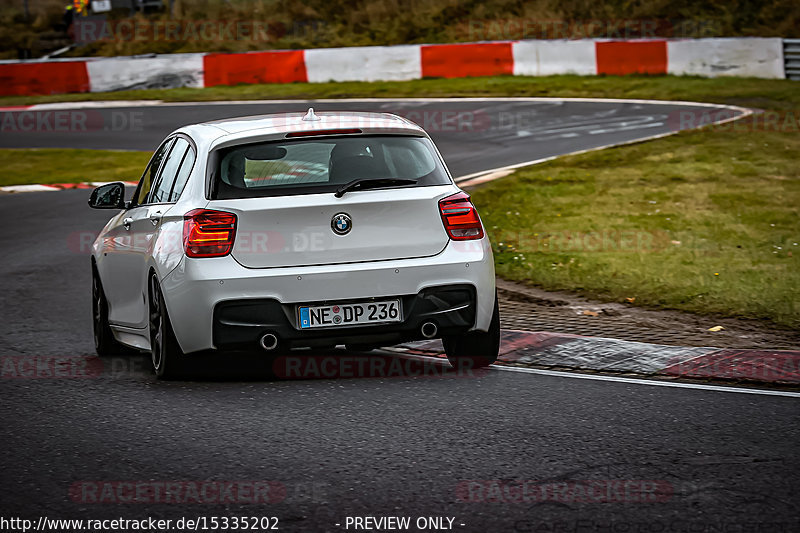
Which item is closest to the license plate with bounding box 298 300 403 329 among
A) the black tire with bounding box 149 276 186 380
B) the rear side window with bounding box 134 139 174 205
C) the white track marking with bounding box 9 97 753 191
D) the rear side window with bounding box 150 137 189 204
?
the black tire with bounding box 149 276 186 380

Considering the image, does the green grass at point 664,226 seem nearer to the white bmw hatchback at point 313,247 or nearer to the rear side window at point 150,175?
the white bmw hatchback at point 313,247

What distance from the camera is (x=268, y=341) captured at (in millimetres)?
6973

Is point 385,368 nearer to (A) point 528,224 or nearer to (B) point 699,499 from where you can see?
(B) point 699,499

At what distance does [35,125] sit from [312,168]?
72.3ft

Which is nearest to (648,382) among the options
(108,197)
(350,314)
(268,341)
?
(350,314)

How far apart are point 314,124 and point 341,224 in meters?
0.81

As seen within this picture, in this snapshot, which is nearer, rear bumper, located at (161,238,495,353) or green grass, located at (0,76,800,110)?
rear bumper, located at (161,238,495,353)

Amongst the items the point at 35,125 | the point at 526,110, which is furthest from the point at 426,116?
the point at 35,125

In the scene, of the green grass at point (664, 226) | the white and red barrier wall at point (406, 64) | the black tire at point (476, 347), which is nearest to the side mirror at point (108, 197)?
the black tire at point (476, 347)

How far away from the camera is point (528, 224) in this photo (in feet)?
43.1

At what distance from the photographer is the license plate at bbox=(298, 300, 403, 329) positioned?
699 centimetres

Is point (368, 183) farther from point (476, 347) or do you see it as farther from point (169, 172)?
point (169, 172)

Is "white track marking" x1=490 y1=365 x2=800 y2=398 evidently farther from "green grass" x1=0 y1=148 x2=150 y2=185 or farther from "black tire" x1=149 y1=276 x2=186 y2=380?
"green grass" x1=0 y1=148 x2=150 y2=185

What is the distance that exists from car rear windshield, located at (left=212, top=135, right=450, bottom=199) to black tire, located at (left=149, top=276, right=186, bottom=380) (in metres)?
0.80
